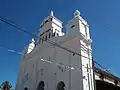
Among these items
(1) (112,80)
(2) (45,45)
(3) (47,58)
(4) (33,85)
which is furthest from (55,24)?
(1) (112,80)

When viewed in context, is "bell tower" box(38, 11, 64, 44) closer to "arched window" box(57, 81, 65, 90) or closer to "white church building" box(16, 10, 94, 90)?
"white church building" box(16, 10, 94, 90)

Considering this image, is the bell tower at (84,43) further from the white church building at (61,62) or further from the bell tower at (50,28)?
the bell tower at (50,28)

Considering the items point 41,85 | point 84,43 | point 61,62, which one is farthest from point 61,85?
point 84,43

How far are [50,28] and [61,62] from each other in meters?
9.36

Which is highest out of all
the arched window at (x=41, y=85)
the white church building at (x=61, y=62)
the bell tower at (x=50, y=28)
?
the bell tower at (x=50, y=28)

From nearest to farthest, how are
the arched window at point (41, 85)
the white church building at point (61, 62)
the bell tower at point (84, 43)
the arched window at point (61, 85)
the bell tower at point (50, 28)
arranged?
the bell tower at point (84, 43) → the white church building at point (61, 62) → the arched window at point (61, 85) → the arched window at point (41, 85) → the bell tower at point (50, 28)

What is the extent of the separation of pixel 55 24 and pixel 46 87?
13.0 m

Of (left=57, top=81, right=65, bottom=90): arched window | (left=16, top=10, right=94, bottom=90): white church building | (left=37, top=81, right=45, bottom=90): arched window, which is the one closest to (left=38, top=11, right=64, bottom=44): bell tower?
(left=16, top=10, right=94, bottom=90): white church building

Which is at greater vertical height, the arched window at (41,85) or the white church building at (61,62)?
the white church building at (61,62)

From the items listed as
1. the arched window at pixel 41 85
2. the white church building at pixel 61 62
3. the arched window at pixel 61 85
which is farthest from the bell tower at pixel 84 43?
the arched window at pixel 41 85

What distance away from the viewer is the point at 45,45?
27.6 metres

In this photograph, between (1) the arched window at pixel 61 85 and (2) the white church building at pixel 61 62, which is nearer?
(2) the white church building at pixel 61 62

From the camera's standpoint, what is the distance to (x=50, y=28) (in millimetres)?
30531

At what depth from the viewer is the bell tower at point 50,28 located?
30.2 meters
